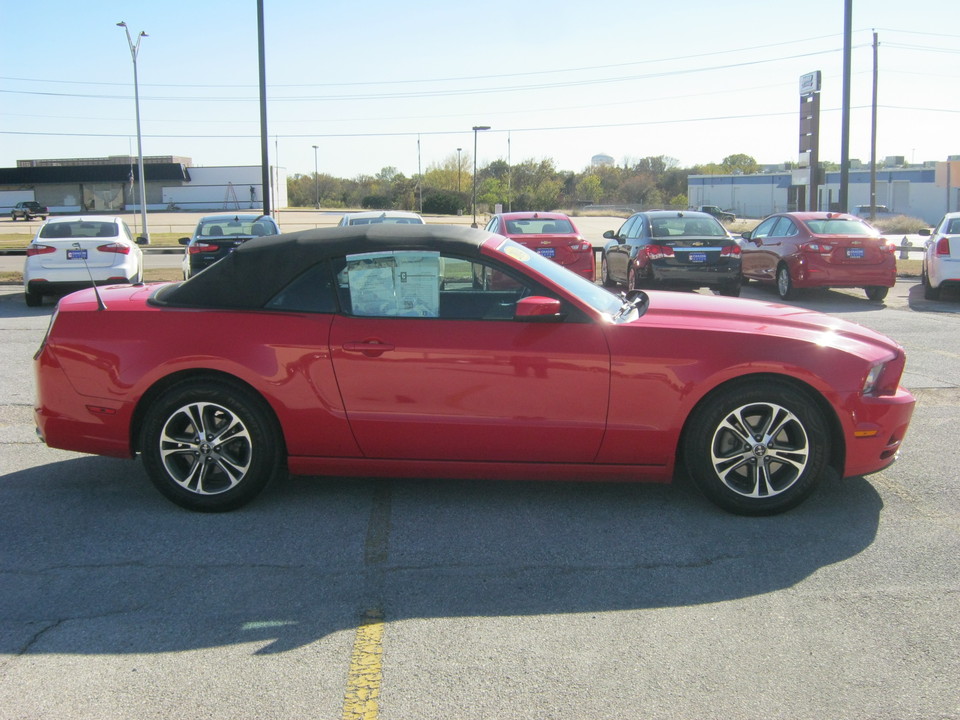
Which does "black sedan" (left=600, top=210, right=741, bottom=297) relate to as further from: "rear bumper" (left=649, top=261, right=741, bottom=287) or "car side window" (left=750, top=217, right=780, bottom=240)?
"car side window" (left=750, top=217, right=780, bottom=240)

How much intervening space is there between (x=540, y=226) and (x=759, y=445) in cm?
1182

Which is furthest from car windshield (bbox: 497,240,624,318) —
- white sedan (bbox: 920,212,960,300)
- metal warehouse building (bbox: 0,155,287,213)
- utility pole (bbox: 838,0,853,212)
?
metal warehouse building (bbox: 0,155,287,213)

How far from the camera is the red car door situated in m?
4.94

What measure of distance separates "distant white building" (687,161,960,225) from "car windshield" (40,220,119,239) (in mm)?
60368

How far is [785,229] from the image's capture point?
17.1m

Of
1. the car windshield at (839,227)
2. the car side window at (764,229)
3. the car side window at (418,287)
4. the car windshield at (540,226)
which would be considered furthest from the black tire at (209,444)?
the car side window at (764,229)

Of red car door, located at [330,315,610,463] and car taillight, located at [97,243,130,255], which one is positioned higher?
car taillight, located at [97,243,130,255]

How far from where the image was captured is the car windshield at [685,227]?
16234 mm

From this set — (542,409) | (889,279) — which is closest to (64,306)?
(542,409)

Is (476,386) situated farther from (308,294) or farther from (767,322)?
(767,322)

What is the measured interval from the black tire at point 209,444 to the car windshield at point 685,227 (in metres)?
12.1

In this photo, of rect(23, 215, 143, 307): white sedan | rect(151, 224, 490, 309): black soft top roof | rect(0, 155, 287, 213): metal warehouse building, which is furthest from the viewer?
rect(0, 155, 287, 213): metal warehouse building

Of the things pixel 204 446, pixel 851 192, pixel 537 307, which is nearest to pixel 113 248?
pixel 204 446

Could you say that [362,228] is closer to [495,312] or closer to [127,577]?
[495,312]
